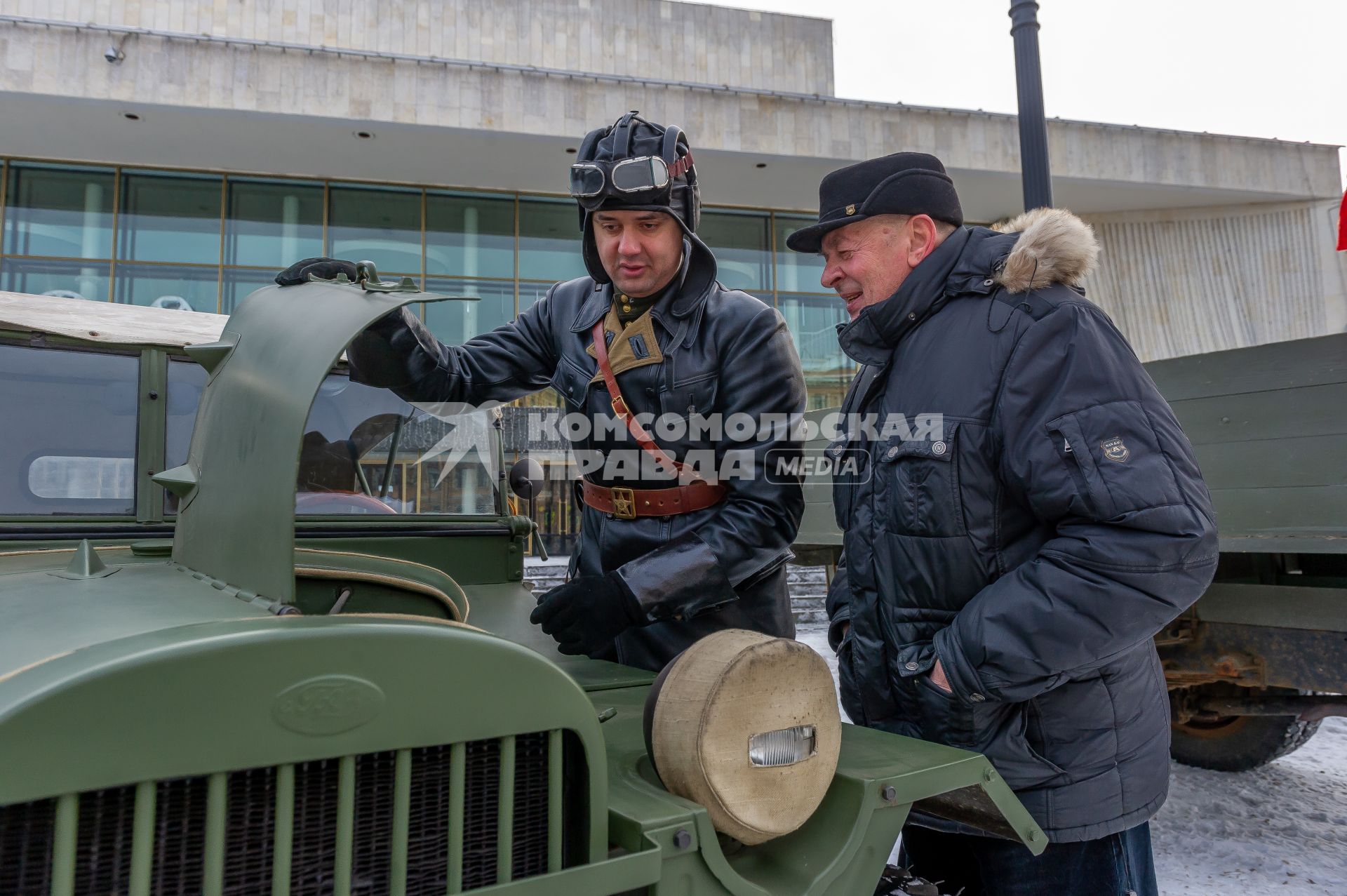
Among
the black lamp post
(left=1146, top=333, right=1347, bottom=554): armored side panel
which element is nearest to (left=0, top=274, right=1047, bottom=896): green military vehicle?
(left=1146, top=333, right=1347, bottom=554): armored side panel

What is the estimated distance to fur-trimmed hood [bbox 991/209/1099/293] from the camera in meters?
1.73

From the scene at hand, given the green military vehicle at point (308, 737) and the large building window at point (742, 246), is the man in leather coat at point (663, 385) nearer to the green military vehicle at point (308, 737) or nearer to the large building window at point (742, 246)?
the green military vehicle at point (308, 737)

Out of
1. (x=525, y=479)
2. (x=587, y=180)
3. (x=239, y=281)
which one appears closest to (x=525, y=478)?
(x=525, y=479)

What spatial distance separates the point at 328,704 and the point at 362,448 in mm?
1735

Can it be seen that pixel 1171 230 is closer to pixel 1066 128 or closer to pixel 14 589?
pixel 1066 128

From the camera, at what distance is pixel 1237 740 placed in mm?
4422

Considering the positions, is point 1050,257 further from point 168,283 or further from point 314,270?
point 168,283

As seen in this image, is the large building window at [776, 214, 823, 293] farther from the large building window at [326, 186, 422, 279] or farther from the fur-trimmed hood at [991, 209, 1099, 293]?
the fur-trimmed hood at [991, 209, 1099, 293]

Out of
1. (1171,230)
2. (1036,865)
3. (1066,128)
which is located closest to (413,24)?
(1066,128)

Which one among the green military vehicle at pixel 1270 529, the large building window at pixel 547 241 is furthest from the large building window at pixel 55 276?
the green military vehicle at pixel 1270 529

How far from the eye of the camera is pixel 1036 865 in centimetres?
172

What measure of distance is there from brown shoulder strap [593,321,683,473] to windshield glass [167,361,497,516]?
571 millimetres

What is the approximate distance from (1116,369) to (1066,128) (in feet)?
48.0

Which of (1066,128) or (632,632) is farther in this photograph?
(1066,128)
